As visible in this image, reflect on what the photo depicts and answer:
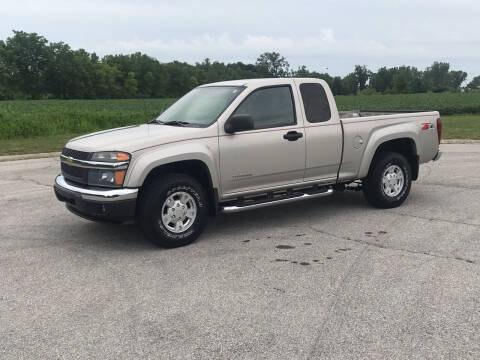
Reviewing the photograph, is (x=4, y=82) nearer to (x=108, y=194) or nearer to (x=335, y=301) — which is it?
(x=108, y=194)

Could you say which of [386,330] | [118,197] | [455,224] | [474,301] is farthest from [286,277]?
[455,224]

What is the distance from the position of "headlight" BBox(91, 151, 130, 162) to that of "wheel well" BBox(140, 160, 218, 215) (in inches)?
14.4

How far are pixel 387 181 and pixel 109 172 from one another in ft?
13.5

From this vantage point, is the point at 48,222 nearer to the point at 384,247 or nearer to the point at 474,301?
the point at 384,247

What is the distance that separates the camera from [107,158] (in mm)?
5715

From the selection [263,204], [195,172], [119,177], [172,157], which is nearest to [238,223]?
[263,204]

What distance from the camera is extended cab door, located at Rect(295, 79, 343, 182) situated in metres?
6.91

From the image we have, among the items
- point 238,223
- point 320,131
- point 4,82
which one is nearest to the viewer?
point 320,131

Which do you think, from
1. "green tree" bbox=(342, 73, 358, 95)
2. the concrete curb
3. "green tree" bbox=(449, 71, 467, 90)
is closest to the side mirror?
the concrete curb

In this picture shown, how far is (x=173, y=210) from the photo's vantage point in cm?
595

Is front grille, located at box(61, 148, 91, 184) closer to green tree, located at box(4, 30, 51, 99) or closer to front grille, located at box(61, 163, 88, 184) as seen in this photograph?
front grille, located at box(61, 163, 88, 184)

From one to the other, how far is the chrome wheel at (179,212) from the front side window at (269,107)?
4.03ft

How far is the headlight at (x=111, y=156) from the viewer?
223 inches

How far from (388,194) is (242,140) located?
106 inches
